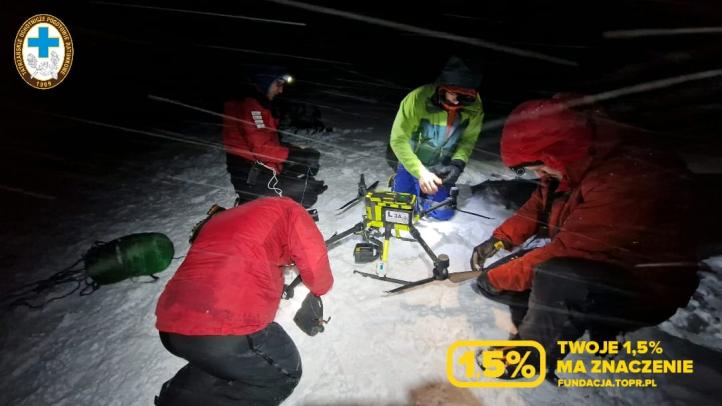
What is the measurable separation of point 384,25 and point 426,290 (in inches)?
782

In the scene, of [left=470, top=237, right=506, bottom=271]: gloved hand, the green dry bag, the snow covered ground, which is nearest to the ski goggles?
the snow covered ground

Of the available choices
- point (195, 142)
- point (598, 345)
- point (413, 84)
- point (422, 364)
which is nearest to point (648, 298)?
point (598, 345)

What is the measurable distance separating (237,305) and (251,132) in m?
2.37

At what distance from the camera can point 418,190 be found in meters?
4.63

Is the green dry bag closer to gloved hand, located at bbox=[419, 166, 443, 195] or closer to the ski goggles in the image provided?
gloved hand, located at bbox=[419, 166, 443, 195]

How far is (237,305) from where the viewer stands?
2.05m

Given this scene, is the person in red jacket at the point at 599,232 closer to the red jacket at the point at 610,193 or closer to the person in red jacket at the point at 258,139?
the red jacket at the point at 610,193

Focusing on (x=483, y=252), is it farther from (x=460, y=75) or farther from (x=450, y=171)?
(x=460, y=75)

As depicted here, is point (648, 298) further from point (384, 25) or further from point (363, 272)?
point (384, 25)

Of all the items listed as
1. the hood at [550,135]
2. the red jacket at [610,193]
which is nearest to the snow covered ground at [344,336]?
the red jacket at [610,193]

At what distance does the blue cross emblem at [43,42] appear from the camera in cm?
626

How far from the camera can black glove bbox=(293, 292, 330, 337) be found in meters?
2.77

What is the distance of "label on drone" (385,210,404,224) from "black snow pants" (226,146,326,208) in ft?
5.86

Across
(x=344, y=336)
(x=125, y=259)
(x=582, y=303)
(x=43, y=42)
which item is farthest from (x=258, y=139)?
(x=43, y=42)
